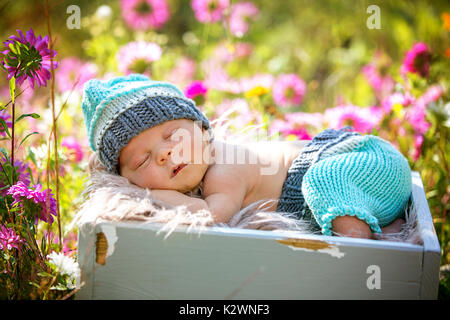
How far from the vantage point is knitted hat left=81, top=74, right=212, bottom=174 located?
1.42m

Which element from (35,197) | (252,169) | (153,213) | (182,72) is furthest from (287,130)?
(182,72)

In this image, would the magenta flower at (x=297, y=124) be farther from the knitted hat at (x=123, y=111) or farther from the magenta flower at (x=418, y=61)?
the knitted hat at (x=123, y=111)

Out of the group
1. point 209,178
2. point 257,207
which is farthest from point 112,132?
point 257,207

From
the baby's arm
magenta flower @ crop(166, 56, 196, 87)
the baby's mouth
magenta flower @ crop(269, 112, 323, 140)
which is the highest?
magenta flower @ crop(166, 56, 196, 87)

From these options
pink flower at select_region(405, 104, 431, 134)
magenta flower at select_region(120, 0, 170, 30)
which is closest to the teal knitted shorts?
pink flower at select_region(405, 104, 431, 134)

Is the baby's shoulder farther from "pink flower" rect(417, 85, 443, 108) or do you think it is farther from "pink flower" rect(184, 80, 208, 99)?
"pink flower" rect(417, 85, 443, 108)

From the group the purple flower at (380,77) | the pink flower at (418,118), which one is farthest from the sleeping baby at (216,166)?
the purple flower at (380,77)

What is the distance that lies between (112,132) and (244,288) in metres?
0.61

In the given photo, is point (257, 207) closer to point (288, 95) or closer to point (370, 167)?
point (370, 167)

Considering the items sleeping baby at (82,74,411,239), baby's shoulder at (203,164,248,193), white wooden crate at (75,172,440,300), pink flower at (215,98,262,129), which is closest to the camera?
white wooden crate at (75,172,440,300)

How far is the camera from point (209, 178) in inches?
58.7

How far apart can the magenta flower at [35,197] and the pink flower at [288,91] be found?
1715 mm

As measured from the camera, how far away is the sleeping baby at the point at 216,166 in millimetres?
1374

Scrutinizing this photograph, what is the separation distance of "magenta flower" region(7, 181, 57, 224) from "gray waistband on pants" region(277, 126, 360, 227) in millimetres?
698
